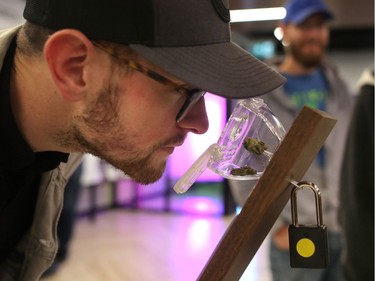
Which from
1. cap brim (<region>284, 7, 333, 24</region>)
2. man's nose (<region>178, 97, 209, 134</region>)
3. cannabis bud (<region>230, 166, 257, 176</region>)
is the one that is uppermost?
cap brim (<region>284, 7, 333, 24</region>)

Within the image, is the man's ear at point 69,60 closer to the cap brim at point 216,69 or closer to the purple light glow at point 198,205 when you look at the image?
the cap brim at point 216,69

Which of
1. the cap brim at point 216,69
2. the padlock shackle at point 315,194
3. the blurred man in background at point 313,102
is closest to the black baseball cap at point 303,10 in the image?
the blurred man in background at point 313,102

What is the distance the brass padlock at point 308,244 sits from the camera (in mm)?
707

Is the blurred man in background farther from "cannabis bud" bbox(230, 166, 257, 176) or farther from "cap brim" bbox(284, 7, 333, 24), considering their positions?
"cannabis bud" bbox(230, 166, 257, 176)

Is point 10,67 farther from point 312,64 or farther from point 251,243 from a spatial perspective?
point 312,64

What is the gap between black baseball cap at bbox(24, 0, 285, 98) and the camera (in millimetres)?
699

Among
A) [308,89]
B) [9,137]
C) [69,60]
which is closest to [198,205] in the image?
[308,89]

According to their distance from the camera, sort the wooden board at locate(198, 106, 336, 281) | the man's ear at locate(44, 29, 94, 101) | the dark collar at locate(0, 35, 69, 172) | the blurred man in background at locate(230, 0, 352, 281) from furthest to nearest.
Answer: the blurred man in background at locate(230, 0, 352, 281), the dark collar at locate(0, 35, 69, 172), the man's ear at locate(44, 29, 94, 101), the wooden board at locate(198, 106, 336, 281)

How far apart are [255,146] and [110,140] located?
0.81 ft

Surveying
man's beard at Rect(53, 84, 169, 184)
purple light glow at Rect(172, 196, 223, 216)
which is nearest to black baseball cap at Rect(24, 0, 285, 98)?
man's beard at Rect(53, 84, 169, 184)

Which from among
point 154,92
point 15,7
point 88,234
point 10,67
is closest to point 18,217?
point 10,67

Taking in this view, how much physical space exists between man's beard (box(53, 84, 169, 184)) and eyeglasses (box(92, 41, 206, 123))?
0.05 m

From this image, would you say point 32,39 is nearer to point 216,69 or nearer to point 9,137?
point 9,137

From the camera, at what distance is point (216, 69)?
2.38 ft
